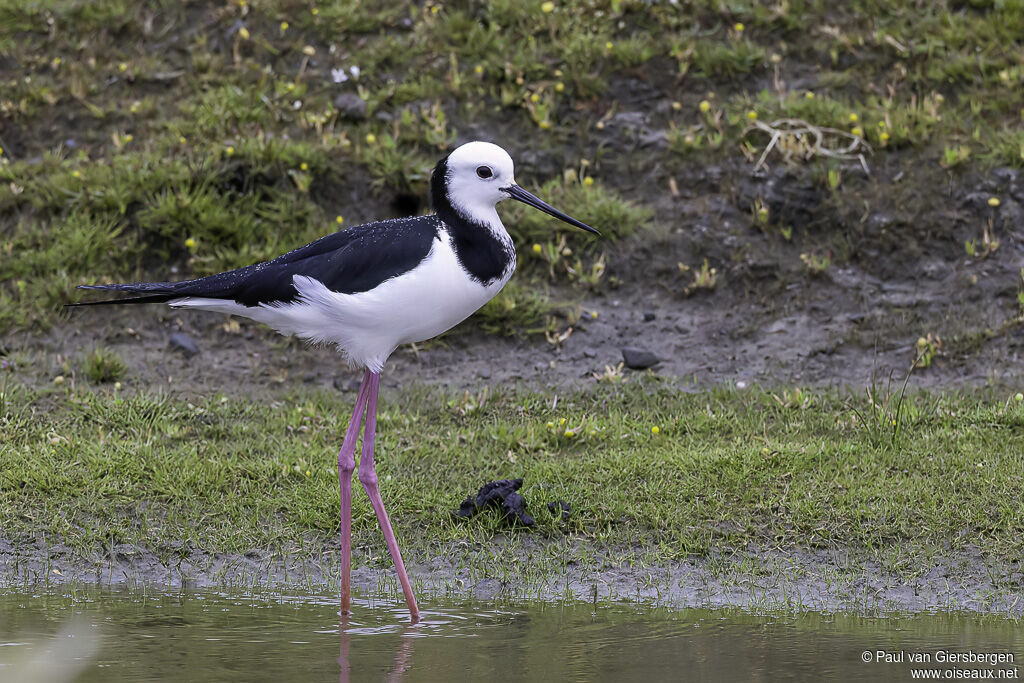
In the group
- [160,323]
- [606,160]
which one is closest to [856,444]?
[606,160]

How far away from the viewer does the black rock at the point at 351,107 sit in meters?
9.50

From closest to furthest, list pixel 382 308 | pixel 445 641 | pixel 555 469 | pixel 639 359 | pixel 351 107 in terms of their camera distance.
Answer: pixel 445 641, pixel 382 308, pixel 555 469, pixel 639 359, pixel 351 107

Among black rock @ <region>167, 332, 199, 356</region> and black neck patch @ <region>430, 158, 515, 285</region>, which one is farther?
black rock @ <region>167, 332, 199, 356</region>

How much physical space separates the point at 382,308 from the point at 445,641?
4.91 ft

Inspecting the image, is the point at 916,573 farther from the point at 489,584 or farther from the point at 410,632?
the point at 410,632

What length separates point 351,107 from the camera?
9.49m

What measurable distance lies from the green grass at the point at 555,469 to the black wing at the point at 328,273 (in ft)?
4.03

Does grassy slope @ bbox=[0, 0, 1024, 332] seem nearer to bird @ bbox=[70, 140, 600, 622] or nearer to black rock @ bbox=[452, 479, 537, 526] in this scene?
black rock @ bbox=[452, 479, 537, 526]

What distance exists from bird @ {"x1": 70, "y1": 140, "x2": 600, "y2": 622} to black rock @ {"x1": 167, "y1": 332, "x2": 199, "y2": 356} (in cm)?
241

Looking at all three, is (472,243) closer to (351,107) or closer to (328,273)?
(328,273)

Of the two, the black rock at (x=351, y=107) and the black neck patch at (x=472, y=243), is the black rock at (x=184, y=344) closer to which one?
the black rock at (x=351, y=107)

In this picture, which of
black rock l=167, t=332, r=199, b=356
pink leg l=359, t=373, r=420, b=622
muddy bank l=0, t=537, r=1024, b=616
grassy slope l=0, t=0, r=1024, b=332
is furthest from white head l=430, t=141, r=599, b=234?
black rock l=167, t=332, r=199, b=356

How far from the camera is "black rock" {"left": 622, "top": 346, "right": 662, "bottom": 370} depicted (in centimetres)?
786

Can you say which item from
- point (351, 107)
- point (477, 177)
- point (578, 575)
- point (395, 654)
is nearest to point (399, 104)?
point (351, 107)
